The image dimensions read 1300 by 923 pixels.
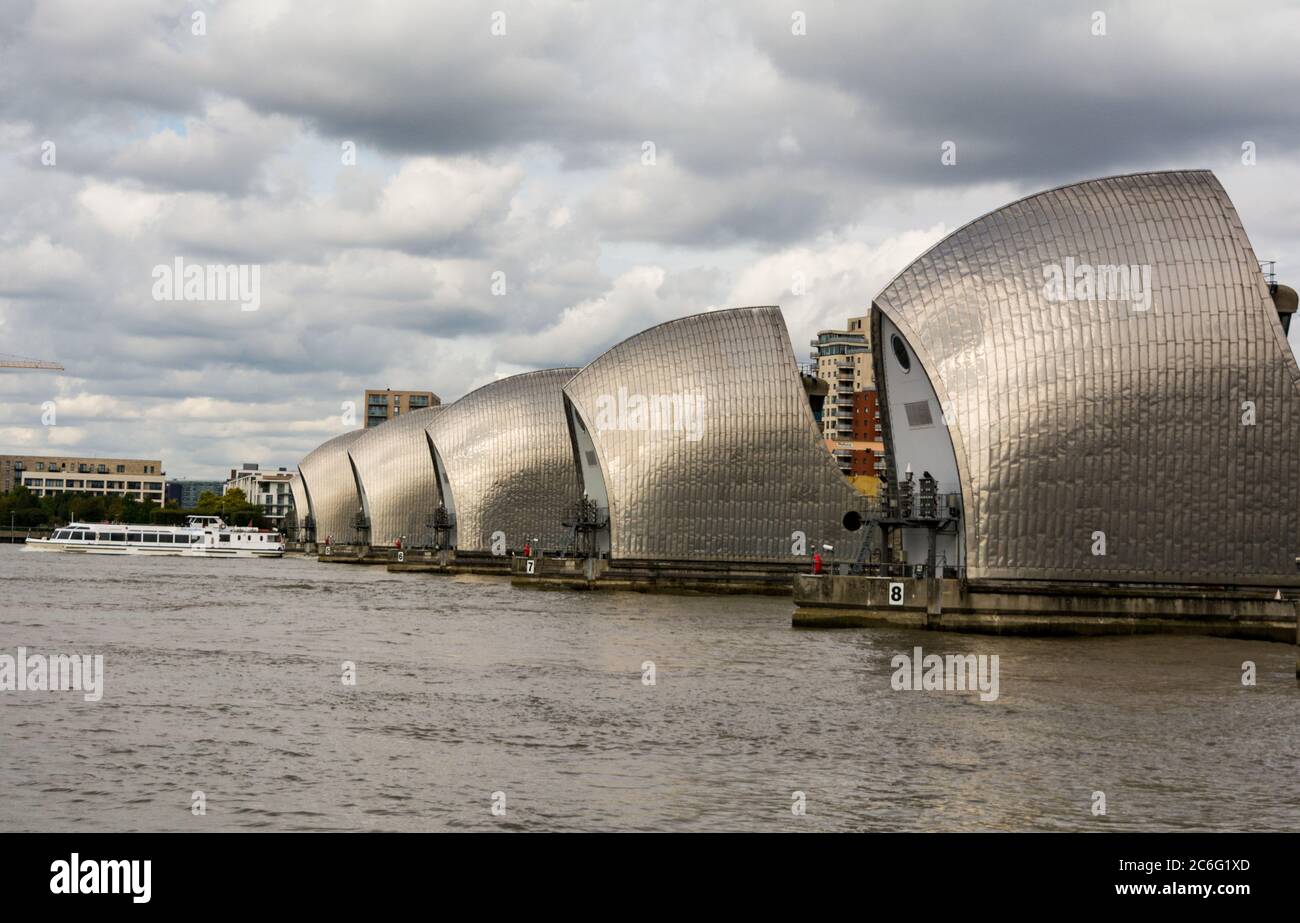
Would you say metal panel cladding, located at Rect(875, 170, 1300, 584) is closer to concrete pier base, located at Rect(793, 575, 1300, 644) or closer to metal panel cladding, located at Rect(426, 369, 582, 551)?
concrete pier base, located at Rect(793, 575, 1300, 644)

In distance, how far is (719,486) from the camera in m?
68.2

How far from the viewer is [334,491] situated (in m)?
132

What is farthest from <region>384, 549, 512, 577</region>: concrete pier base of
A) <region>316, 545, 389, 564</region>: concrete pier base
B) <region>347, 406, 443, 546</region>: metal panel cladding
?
<region>347, 406, 443, 546</region>: metal panel cladding

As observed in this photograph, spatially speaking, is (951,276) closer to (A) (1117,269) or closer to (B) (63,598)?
(A) (1117,269)

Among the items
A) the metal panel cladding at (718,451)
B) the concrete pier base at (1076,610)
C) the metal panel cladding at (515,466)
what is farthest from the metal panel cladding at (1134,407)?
the metal panel cladding at (515,466)

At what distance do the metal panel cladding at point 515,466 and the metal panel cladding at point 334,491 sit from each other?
3463 cm

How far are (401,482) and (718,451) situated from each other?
161ft

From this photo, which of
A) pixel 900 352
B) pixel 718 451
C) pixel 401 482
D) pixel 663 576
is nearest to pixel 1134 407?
pixel 900 352

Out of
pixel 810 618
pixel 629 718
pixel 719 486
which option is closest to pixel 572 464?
pixel 719 486

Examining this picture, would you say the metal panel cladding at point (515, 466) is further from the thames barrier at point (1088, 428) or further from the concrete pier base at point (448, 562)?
the thames barrier at point (1088, 428)

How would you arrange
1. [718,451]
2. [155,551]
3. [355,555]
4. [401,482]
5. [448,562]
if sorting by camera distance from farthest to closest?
[155,551] < [355,555] < [401,482] < [448,562] < [718,451]

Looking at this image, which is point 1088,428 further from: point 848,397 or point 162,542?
point 848,397

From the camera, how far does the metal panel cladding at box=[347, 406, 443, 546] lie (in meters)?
110
